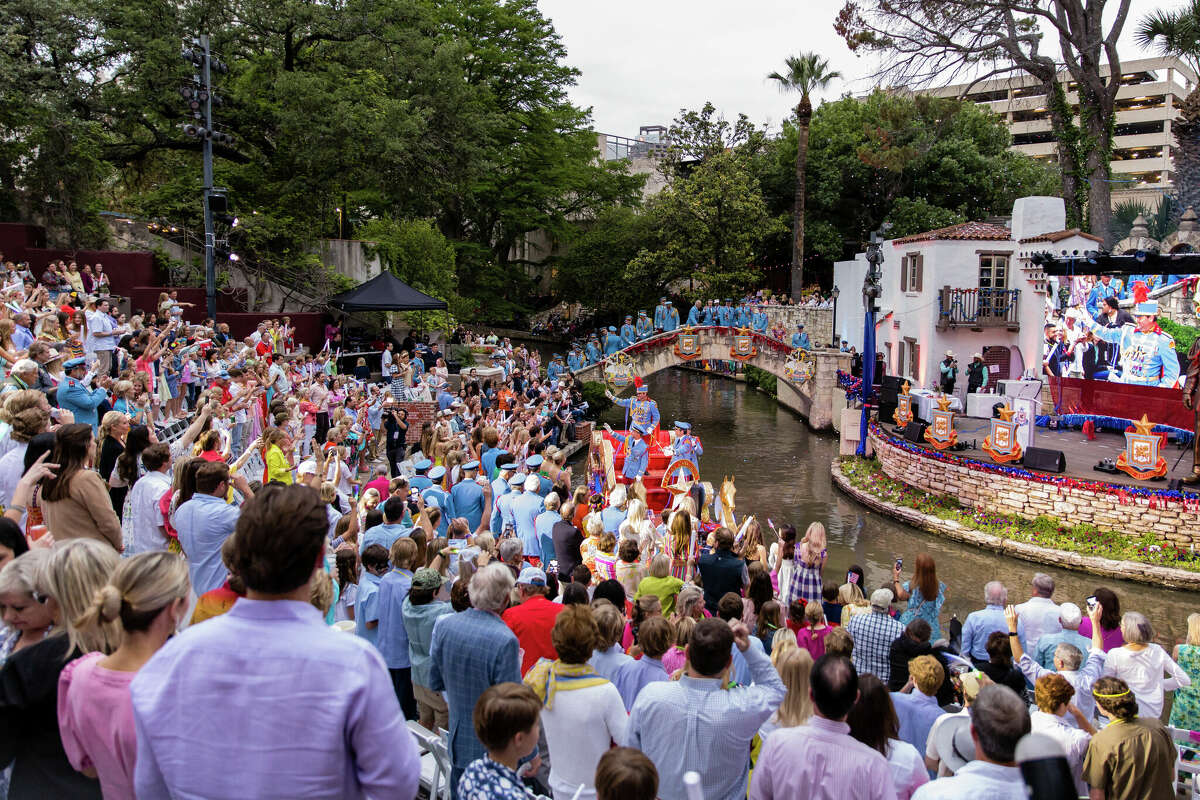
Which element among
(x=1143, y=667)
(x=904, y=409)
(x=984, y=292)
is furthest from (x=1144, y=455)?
(x=1143, y=667)

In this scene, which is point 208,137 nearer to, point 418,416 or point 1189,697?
point 418,416

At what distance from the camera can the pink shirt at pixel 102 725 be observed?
98.7 inches

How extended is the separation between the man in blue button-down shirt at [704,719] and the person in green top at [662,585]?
7.11 ft

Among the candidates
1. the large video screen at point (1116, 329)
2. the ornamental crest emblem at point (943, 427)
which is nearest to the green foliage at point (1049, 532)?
the ornamental crest emblem at point (943, 427)

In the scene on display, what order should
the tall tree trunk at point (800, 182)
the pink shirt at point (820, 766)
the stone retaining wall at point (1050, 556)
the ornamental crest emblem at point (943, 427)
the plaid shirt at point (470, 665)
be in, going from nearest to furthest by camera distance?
1. the pink shirt at point (820, 766)
2. the plaid shirt at point (470, 665)
3. the stone retaining wall at point (1050, 556)
4. the ornamental crest emblem at point (943, 427)
5. the tall tree trunk at point (800, 182)

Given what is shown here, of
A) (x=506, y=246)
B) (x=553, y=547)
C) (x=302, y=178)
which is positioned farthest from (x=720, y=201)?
(x=553, y=547)

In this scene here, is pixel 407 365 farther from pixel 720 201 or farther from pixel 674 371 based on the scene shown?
pixel 674 371

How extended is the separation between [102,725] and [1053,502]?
642 inches

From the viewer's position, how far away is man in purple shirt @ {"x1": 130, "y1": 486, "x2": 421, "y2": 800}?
2.06 metres

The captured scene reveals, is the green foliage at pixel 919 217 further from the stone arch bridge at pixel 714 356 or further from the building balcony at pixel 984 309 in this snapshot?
the building balcony at pixel 984 309

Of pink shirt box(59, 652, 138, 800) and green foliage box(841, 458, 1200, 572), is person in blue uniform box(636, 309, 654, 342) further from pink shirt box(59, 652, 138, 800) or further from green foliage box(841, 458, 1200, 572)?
pink shirt box(59, 652, 138, 800)

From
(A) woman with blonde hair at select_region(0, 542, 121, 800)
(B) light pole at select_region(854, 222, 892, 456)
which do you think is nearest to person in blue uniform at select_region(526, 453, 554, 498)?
(A) woman with blonde hair at select_region(0, 542, 121, 800)

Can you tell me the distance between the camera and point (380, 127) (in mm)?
22594

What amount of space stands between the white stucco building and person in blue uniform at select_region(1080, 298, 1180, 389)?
3.93m
